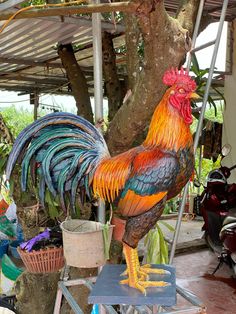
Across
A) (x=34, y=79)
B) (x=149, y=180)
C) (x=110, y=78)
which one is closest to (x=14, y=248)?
(x=110, y=78)

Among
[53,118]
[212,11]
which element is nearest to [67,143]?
[53,118]

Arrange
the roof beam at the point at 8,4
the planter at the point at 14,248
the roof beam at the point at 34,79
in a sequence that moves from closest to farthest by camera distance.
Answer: the roof beam at the point at 8,4
the planter at the point at 14,248
the roof beam at the point at 34,79

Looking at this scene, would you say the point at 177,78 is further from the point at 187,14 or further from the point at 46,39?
the point at 46,39

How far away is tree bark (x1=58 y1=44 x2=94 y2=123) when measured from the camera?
3.57 metres

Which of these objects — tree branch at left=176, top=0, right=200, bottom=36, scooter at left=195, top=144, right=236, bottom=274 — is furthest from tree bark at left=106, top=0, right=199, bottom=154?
scooter at left=195, top=144, right=236, bottom=274

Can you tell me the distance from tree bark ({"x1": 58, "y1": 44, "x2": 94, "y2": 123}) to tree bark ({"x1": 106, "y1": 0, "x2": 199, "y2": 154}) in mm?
1264

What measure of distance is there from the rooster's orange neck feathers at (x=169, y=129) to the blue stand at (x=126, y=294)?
0.57 meters

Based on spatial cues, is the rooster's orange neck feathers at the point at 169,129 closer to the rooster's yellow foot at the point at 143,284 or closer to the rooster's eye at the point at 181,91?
the rooster's eye at the point at 181,91

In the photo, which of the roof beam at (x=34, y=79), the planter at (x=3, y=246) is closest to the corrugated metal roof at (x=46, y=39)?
the roof beam at (x=34, y=79)

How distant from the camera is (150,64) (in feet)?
6.10

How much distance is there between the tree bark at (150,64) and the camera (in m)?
1.57

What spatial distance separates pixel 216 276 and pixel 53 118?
3325 mm

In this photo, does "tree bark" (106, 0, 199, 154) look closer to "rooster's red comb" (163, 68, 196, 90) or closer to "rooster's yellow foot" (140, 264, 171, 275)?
"rooster's red comb" (163, 68, 196, 90)

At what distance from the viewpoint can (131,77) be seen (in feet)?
8.66
